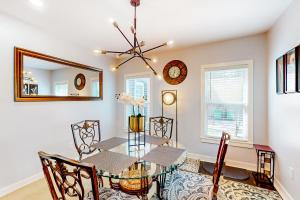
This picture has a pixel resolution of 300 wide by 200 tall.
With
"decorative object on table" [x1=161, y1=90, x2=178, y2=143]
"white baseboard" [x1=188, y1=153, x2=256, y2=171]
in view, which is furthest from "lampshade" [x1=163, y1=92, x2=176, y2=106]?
"white baseboard" [x1=188, y1=153, x2=256, y2=171]

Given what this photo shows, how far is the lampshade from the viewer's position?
3.80 metres

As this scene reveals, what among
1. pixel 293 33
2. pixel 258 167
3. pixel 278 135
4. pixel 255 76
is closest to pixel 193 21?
pixel 293 33

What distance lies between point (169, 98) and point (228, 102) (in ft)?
4.20

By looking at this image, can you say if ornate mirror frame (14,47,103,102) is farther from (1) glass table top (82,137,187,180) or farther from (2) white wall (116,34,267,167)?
(2) white wall (116,34,267,167)

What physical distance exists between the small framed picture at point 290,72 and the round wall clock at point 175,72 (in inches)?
73.7

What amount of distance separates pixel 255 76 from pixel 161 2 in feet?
7.30

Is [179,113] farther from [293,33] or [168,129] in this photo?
[293,33]

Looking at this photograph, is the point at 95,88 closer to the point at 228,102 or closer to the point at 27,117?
the point at 27,117

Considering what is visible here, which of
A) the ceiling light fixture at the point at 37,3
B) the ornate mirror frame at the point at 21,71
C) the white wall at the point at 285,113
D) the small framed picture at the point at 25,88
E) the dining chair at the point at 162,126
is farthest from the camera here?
the dining chair at the point at 162,126

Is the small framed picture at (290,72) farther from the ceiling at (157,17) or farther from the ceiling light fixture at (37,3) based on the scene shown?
the ceiling light fixture at (37,3)

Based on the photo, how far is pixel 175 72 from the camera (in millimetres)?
3795

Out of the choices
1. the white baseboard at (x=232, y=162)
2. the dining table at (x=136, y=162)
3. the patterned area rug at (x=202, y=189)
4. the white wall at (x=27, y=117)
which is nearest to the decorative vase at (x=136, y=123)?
the dining table at (x=136, y=162)

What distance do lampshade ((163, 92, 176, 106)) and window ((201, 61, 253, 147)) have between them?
0.67 m

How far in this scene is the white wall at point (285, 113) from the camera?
1894 millimetres
